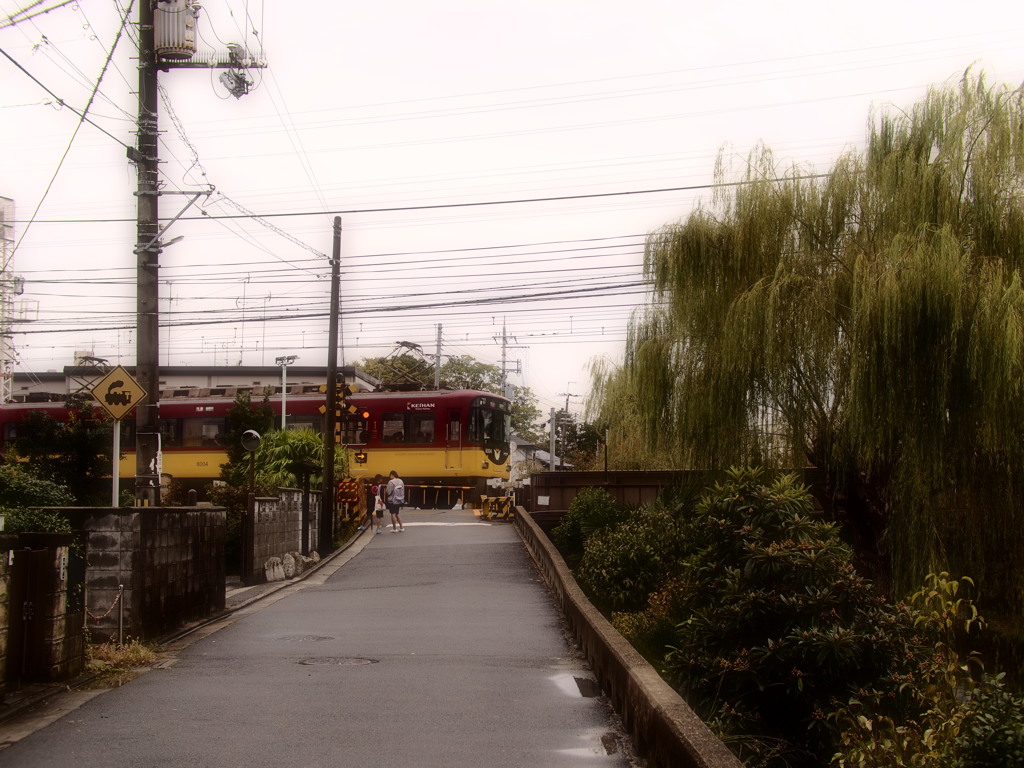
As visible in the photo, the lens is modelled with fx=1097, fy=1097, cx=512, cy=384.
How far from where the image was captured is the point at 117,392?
12.0m

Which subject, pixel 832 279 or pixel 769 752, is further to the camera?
pixel 832 279

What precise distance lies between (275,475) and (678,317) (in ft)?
48.1

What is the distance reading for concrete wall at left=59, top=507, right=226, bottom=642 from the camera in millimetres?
10242

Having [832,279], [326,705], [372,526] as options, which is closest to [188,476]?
[372,526]

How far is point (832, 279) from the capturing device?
14.2m

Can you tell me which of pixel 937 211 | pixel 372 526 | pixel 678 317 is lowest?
pixel 372 526

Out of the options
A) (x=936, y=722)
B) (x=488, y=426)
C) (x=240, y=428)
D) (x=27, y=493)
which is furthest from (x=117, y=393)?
(x=488, y=426)

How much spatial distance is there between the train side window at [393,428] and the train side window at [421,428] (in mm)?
217

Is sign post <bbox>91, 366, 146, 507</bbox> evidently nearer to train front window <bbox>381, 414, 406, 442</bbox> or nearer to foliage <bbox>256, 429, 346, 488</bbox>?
foliage <bbox>256, 429, 346, 488</bbox>

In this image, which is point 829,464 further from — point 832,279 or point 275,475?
point 275,475

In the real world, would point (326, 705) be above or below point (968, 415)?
below

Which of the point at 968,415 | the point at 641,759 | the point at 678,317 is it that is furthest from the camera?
the point at 678,317

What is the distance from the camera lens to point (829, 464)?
14.7m

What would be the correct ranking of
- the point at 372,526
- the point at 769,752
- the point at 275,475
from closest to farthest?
the point at 769,752 < the point at 275,475 < the point at 372,526
